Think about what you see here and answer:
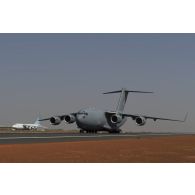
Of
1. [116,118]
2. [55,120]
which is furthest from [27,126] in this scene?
[55,120]

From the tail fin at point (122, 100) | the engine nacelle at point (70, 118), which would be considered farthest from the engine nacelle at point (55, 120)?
the tail fin at point (122, 100)

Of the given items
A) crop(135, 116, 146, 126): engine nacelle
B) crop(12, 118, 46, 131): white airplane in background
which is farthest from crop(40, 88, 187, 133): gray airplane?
crop(12, 118, 46, 131): white airplane in background

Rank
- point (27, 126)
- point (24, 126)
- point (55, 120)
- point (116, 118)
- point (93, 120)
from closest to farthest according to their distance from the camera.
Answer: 1. point (55, 120)
2. point (93, 120)
3. point (116, 118)
4. point (24, 126)
5. point (27, 126)

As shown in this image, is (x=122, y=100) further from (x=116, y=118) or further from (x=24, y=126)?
(x=24, y=126)

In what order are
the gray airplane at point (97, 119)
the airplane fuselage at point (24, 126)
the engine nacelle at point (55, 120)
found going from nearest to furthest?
1. the engine nacelle at point (55, 120)
2. the gray airplane at point (97, 119)
3. the airplane fuselage at point (24, 126)

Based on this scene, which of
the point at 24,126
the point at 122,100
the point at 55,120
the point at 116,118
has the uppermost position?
the point at 24,126

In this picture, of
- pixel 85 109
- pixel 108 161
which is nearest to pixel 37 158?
pixel 108 161

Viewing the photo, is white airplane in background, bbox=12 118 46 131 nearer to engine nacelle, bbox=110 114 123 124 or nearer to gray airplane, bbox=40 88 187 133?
gray airplane, bbox=40 88 187 133

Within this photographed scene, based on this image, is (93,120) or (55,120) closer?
(55,120)

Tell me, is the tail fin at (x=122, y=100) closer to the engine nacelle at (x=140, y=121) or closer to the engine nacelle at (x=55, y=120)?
the engine nacelle at (x=140, y=121)

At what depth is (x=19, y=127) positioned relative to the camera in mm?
97125

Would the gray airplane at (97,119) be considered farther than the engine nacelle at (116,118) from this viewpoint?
No

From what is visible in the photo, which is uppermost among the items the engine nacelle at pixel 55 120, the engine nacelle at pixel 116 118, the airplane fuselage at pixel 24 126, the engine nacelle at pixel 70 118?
the airplane fuselage at pixel 24 126

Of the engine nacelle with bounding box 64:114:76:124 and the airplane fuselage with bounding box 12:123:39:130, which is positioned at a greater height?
the airplane fuselage with bounding box 12:123:39:130
